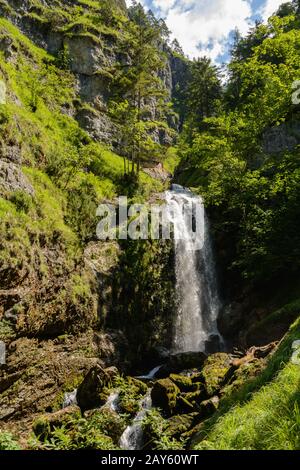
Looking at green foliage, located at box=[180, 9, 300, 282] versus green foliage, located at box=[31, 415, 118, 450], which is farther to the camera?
green foliage, located at box=[180, 9, 300, 282]

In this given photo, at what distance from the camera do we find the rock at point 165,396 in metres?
12.5

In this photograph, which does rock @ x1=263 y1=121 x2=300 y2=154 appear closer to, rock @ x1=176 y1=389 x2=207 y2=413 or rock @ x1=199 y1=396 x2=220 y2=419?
rock @ x1=176 y1=389 x2=207 y2=413

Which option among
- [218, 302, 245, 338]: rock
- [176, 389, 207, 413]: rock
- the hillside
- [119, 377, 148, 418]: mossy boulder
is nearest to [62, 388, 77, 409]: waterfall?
the hillside

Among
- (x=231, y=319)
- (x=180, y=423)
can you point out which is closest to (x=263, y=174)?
(x=231, y=319)

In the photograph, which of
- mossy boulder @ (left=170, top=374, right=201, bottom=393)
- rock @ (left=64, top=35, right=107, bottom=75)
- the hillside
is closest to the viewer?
the hillside

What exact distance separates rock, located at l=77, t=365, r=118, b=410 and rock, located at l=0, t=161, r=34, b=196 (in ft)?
26.5

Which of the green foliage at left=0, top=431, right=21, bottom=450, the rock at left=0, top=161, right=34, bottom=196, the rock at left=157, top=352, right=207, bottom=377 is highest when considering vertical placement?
the rock at left=0, top=161, right=34, bottom=196

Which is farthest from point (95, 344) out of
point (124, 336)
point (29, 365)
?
point (29, 365)

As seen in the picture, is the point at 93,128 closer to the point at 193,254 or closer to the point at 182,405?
the point at 193,254

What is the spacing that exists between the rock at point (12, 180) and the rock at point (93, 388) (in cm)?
807

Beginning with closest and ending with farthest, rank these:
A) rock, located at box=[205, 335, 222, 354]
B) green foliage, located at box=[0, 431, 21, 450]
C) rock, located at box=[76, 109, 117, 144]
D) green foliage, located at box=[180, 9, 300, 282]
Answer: green foliage, located at box=[0, 431, 21, 450]
green foliage, located at box=[180, 9, 300, 282]
rock, located at box=[205, 335, 222, 354]
rock, located at box=[76, 109, 117, 144]

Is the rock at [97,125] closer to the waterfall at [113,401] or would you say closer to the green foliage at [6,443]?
the waterfall at [113,401]

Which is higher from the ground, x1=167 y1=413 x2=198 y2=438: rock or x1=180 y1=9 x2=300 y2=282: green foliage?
x1=180 y1=9 x2=300 y2=282: green foliage

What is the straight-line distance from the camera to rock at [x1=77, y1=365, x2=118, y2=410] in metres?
13.5
